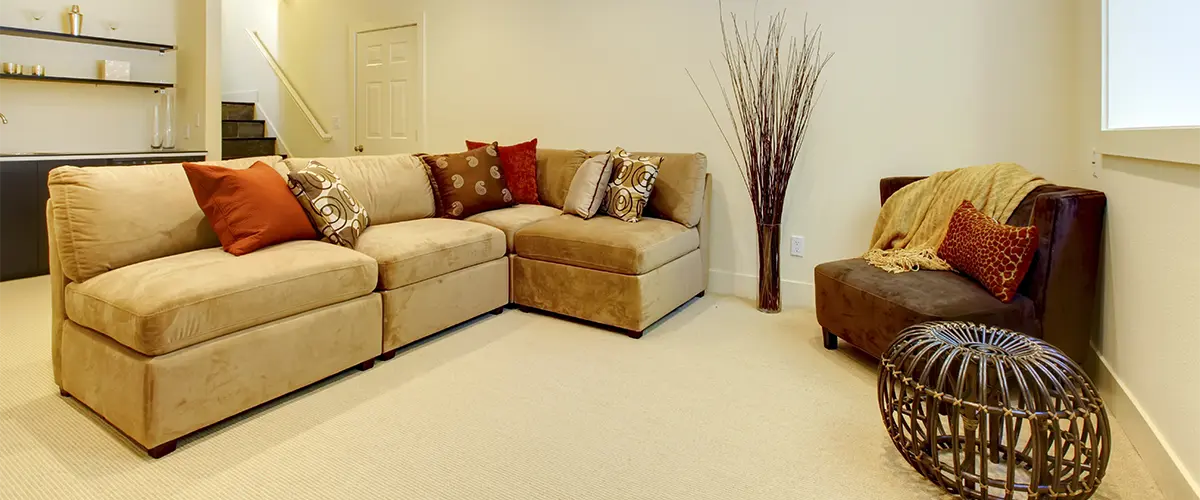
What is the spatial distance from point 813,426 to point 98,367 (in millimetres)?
2380

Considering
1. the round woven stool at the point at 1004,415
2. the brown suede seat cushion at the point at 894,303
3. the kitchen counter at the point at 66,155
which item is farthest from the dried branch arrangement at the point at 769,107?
the kitchen counter at the point at 66,155

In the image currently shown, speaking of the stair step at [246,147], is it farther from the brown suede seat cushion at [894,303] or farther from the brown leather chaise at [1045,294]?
the brown leather chaise at [1045,294]

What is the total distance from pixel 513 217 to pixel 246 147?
393 centimetres

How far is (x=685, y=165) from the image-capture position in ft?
12.1

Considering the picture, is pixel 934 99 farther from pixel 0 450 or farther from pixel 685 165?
pixel 0 450

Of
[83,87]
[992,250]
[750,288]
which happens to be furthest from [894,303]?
[83,87]

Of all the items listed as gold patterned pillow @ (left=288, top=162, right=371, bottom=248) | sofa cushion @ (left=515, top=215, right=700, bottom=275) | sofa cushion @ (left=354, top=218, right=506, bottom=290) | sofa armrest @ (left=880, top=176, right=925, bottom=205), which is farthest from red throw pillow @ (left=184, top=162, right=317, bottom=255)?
sofa armrest @ (left=880, top=176, right=925, bottom=205)

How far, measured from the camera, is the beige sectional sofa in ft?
6.50

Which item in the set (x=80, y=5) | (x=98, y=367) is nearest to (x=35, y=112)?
(x=80, y=5)

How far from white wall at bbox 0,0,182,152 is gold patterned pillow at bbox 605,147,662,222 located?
3.95 m

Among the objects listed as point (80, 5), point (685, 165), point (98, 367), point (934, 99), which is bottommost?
point (98, 367)

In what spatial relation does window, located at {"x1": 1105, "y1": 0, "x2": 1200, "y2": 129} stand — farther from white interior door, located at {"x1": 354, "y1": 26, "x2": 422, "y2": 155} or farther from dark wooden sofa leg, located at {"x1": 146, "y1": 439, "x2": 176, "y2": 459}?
white interior door, located at {"x1": 354, "y1": 26, "x2": 422, "y2": 155}

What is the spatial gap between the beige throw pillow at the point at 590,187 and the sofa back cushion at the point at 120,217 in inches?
71.3

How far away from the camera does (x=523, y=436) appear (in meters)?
2.09
